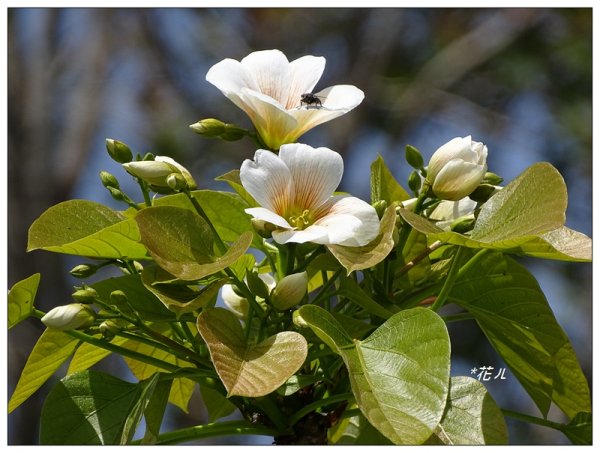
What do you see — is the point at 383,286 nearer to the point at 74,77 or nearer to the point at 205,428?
the point at 205,428

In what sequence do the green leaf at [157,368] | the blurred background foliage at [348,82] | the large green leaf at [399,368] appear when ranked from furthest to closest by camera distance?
1. the blurred background foliage at [348,82]
2. the green leaf at [157,368]
3. the large green leaf at [399,368]

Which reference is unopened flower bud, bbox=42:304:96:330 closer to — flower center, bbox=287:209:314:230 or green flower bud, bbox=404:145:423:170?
flower center, bbox=287:209:314:230

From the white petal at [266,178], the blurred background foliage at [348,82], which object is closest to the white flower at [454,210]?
the white petal at [266,178]

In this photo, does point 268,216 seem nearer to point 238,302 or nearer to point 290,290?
point 290,290

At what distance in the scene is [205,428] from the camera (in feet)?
1.81

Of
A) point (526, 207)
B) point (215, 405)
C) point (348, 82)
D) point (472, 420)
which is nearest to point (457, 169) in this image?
point (526, 207)

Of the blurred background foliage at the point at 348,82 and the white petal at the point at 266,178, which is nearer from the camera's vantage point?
the white petal at the point at 266,178

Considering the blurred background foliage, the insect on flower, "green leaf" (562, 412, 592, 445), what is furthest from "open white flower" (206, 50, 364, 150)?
the blurred background foliage

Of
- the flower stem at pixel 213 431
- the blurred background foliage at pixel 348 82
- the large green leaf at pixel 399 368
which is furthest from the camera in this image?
the blurred background foliage at pixel 348 82

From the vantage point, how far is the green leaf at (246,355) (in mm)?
468

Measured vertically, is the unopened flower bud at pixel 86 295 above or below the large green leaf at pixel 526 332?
above

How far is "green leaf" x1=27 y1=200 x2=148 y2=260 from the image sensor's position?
53 cm

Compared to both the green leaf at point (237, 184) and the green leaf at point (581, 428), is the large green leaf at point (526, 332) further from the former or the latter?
the green leaf at point (237, 184)

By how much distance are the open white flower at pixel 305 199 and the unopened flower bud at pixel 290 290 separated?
0.02 metres
